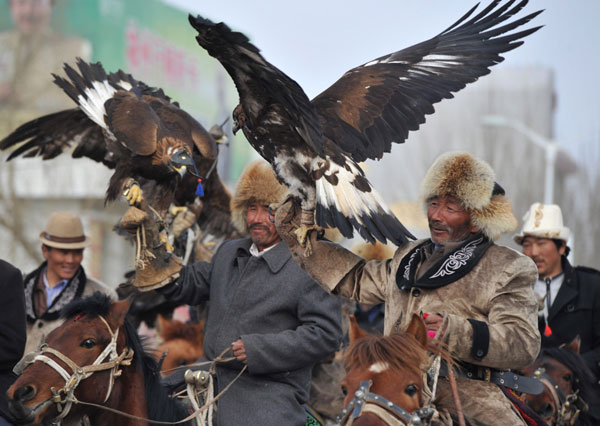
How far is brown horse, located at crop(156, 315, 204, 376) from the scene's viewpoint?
7.70 metres

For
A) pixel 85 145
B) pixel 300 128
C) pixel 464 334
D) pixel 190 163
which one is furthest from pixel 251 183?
pixel 464 334

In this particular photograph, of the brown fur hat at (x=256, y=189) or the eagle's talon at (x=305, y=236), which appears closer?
the eagle's talon at (x=305, y=236)

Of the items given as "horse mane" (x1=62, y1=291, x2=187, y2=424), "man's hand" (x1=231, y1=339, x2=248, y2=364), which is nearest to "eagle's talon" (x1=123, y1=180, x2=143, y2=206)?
"horse mane" (x1=62, y1=291, x2=187, y2=424)

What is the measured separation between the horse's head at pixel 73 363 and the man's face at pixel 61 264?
2312 millimetres

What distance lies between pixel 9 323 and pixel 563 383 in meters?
3.72

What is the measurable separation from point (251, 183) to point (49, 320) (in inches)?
75.0

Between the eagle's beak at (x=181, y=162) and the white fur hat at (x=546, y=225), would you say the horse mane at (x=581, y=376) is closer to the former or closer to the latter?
the white fur hat at (x=546, y=225)

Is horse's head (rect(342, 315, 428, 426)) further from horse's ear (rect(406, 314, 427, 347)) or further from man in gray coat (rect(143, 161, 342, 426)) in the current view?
man in gray coat (rect(143, 161, 342, 426))

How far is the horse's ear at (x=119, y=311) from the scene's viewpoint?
4270 millimetres

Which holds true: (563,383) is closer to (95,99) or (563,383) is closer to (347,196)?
(347,196)

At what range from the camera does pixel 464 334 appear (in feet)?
11.4

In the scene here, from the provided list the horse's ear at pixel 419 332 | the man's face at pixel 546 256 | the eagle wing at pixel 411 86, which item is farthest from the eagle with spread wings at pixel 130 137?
the man's face at pixel 546 256

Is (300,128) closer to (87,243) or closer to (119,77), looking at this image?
(119,77)

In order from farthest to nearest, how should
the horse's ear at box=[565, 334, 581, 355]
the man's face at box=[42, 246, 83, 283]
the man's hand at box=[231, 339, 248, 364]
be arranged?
the man's face at box=[42, 246, 83, 283] → the horse's ear at box=[565, 334, 581, 355] → the man's hand at box=[231, 339, 248, 364]
